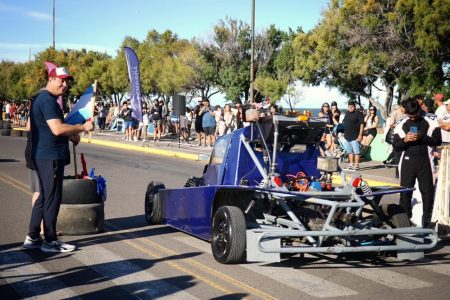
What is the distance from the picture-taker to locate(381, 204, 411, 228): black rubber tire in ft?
22.2

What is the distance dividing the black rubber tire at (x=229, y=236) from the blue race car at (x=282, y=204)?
0.03 ft

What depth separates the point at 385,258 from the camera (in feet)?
22.7

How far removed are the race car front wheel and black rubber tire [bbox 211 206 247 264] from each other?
2.07 m

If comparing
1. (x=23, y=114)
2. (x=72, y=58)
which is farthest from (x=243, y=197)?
(x=72, y=58)

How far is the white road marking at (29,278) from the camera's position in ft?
17.2

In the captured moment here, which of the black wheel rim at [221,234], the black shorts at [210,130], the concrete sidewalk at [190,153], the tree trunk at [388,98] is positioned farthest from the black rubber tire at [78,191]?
the tree trunk at [388,98]

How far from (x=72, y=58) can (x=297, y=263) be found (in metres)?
74.5

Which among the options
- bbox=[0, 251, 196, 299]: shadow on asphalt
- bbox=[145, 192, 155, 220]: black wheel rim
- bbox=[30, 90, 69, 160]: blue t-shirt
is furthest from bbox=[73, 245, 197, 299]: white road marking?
bbox=[145, 192, 155, 220]: black wheel rim

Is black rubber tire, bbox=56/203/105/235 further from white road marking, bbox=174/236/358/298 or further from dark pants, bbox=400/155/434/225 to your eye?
dark pants, bbox=400/155/434/225

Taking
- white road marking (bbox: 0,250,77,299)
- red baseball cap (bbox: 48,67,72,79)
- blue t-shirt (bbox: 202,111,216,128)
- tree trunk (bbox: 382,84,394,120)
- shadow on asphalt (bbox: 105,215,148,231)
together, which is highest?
tree trunk (bbox: 382,84,394,120)

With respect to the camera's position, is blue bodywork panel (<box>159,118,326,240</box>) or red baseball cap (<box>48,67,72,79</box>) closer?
red baseball cap (<box>48,67,72,79</box>)

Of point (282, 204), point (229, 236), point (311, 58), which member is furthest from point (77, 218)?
point (311, 58)

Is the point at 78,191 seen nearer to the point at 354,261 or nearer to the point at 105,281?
the point at 105,281

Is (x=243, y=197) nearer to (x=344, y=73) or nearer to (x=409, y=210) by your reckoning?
(x=409, y=210)
